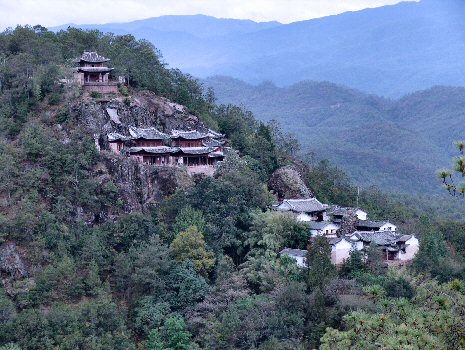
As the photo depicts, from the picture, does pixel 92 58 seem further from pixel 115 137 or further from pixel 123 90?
pixel 115 137

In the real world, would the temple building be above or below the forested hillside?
above

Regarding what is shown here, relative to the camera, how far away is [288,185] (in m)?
27.3

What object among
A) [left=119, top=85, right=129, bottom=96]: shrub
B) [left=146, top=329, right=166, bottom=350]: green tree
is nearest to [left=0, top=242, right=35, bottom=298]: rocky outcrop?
[left=146, top=329, right=166, bottom=350]: green tree

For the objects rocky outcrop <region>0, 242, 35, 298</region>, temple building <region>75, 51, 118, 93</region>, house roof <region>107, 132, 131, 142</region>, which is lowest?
rocky outcrop <region>0, 242, 35, 298</region>

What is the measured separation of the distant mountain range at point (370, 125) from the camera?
208 ft

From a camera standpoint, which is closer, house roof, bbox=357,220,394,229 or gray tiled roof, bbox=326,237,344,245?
gray tiled roof, bbox=326,237,344,245

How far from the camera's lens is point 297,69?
637 ft

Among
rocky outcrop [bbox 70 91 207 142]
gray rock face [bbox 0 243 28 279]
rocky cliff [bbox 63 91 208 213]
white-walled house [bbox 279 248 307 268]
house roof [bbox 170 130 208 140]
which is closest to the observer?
gray rock face [bbox 0 243 28 279]

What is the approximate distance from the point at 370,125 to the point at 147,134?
5868 centimetres

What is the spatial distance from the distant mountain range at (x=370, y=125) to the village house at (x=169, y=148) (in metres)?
29.5

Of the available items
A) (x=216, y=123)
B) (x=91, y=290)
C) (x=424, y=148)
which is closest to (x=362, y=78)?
(x=424, y=148)

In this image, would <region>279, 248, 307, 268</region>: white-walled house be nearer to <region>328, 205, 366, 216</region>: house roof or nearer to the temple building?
<region>328, 205, 366, 216</region>: house roof

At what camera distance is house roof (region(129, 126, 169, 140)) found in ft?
84.4

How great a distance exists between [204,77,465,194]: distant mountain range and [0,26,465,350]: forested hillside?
3115 centimetres
